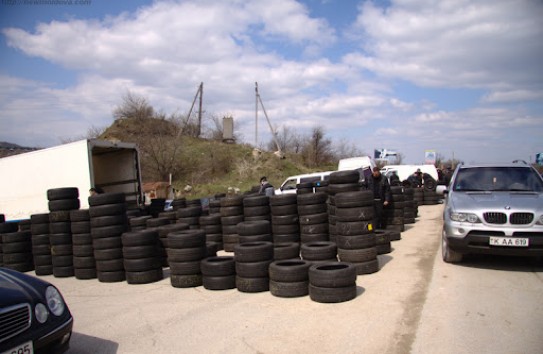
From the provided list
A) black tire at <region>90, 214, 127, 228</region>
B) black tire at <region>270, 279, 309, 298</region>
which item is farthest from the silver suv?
black tire at <region>90, 214, 127, 228</region>

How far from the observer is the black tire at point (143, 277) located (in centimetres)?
798

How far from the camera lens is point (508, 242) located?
6766 mm

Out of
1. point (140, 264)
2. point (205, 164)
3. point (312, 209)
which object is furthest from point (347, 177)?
point (205, 164)

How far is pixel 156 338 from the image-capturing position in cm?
501

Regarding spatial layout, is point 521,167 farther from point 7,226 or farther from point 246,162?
point 246,162

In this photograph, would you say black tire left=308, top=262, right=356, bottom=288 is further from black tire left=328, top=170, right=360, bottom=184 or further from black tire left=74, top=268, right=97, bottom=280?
black tire left=74, top=268, right=97, bottom=280

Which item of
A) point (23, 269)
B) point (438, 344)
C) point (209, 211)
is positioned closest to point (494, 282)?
point (438, 344)

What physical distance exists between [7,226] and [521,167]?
1217 cm

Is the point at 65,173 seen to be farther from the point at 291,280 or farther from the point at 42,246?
the point at 291,280

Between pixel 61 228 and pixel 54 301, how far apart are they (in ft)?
17.9

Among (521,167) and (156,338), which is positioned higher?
(521,167)

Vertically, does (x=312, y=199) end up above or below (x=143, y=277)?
above

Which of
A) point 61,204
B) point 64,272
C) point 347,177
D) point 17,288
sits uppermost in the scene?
point 347,177

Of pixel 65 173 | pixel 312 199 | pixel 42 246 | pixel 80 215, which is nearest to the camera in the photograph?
pixel 80 215
